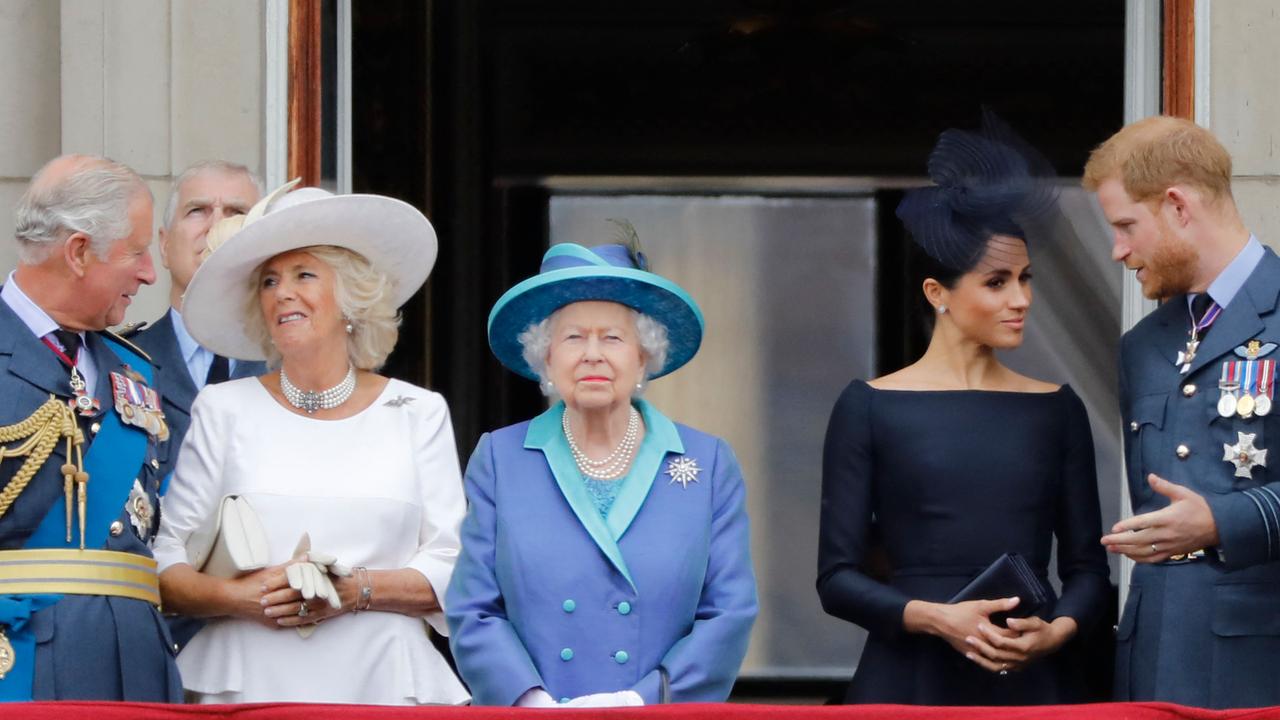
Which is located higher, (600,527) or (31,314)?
(31,314)

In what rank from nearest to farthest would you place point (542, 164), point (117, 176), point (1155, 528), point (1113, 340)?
point (1155, 528)
point (117, 176)
point (1113, 340)
point (542, 164)

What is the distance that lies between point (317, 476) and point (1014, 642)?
1.42 meters

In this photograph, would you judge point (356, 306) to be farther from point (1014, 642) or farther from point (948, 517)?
point (1014, 642)

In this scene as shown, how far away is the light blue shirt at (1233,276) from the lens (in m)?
4.14

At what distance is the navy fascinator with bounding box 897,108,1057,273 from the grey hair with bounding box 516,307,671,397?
646 mm

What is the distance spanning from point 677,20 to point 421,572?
493 cm

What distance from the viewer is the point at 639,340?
411 centimetres

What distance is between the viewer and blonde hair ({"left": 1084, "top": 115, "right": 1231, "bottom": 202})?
164 inches

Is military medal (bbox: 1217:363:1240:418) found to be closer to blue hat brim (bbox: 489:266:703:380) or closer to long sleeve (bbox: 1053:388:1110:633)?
long sleeve (bbox: 1053:388:1110:633)

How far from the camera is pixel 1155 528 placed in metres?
3.86

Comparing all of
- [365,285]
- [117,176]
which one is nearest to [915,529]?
[365,285]

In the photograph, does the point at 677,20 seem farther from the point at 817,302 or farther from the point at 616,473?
the point at 616,473

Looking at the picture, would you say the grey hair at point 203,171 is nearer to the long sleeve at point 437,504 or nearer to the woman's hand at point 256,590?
the long sleeve at point 437,504

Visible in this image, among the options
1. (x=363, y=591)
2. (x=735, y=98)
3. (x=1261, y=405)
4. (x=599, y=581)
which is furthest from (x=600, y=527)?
(x=735, y=98)
